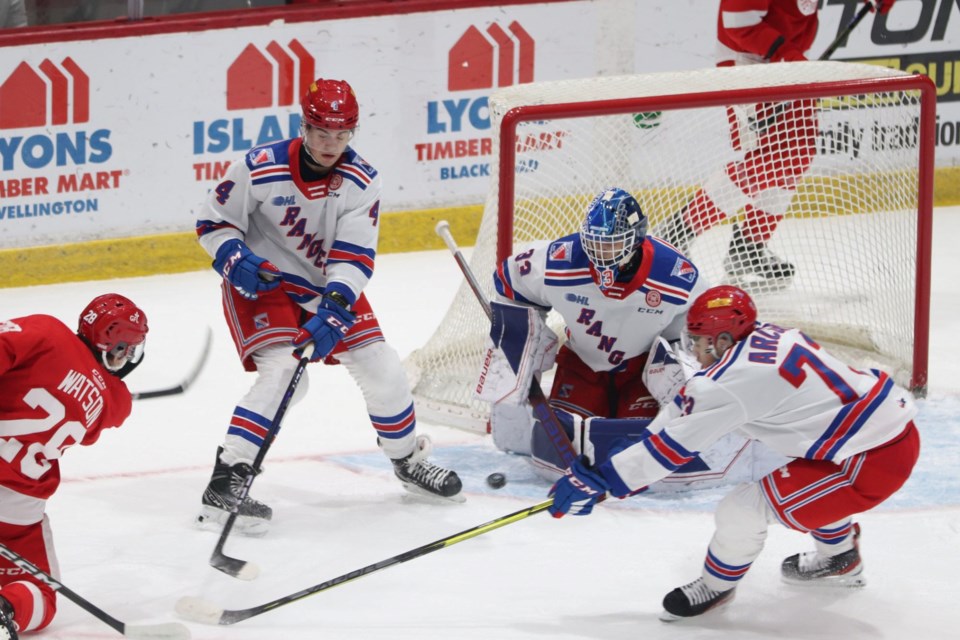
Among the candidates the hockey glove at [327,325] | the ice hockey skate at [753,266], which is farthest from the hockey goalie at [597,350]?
the ice hockey skate at [753,266]

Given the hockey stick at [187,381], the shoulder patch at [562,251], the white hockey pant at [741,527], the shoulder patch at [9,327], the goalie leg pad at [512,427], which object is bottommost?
the hockey stick at [187,381]

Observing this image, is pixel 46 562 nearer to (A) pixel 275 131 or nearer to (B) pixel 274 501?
(B) pixel 274 501

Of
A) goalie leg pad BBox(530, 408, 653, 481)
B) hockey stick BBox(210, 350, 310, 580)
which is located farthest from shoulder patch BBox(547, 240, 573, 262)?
hockey stick BBox(210, 350, 310, 580)

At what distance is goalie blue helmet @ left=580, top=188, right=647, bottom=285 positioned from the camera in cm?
380

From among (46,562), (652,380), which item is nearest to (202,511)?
(46,562)

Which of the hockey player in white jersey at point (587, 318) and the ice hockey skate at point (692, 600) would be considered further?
the hockey player in white jersey at point (587, 318)

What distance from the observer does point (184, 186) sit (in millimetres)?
6133

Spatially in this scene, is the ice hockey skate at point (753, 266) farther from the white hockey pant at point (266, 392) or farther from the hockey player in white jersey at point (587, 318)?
the white hockey pant at point (266, 392)

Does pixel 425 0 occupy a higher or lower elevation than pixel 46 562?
higher

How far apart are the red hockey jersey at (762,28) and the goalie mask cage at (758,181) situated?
2.03 ft

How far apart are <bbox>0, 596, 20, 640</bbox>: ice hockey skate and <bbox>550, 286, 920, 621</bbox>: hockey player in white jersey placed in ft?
3.64

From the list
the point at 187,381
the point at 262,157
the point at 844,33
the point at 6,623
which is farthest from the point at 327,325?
the point at 844,33

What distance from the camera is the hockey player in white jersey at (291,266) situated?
384 cm

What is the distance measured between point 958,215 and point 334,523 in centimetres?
402
